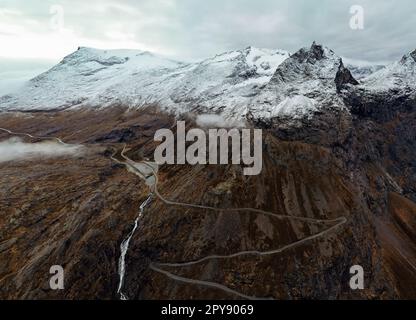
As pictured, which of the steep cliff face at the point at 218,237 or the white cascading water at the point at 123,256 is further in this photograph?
the white cascading water at the point at 123,256

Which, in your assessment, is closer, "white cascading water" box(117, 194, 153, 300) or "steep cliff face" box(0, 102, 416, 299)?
"steep cliff face" box(0, 102, 416, 299)

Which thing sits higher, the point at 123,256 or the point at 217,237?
the point at 217,237

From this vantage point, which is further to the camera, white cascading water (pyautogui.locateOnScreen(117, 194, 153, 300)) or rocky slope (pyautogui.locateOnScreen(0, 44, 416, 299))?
white cascading water (pyautogui.locateOnScreen(117, 194, 153, 300))

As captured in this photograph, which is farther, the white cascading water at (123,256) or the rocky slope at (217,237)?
the white cascading water at (123,256)

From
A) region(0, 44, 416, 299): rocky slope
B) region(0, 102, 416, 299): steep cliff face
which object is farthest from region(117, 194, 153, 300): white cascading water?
region(0, 102, 416, 299): steep cliff face

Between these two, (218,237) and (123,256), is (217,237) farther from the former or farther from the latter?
(123,256)

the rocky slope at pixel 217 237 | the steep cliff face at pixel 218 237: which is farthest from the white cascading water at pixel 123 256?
the steep cliff face at pixel 218 237

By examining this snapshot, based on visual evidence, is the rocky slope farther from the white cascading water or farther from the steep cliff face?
the white cascading water

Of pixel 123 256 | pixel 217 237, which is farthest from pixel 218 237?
pixel 123 256

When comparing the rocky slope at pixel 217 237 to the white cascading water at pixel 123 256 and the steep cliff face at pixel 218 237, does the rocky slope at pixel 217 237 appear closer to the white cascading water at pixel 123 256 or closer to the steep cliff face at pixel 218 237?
the steep cliff face at pixel 218 237

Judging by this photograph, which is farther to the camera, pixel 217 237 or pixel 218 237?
pixel 217 237

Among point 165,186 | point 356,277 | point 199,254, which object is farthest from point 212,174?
point 356,277
